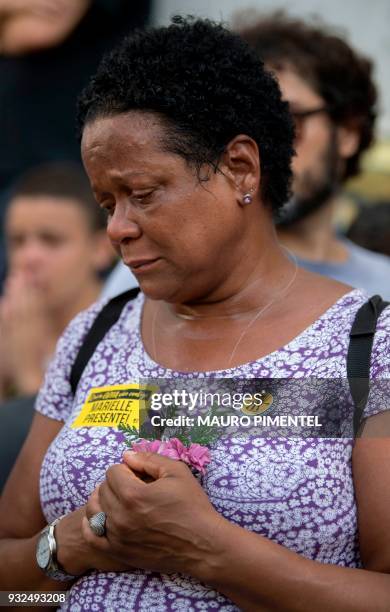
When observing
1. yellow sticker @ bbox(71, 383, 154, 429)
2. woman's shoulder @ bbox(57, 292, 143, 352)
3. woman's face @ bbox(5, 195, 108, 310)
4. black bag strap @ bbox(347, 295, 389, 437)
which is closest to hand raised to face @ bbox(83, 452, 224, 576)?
yellow sticker @ bbox(71, 383, 154, 429)

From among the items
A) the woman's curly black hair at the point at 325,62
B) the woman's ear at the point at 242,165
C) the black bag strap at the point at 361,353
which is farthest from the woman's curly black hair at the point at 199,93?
the woman's curly black hair at the point at 325,62

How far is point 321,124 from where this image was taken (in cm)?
342

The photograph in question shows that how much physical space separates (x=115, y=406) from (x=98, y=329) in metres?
0.30

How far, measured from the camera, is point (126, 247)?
2.13 metres

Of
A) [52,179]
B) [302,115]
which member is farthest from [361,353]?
[52,179]

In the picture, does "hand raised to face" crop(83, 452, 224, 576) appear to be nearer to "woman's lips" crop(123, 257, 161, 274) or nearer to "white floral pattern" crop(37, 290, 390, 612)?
"white floral pattern" crop(37, 290, 390, 612)

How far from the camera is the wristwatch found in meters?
2.09

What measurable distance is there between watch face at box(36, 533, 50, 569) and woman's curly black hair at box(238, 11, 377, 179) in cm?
194

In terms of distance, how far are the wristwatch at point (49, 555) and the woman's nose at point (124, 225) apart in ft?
2.11

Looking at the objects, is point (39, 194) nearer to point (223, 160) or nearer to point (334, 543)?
point (223, 160)

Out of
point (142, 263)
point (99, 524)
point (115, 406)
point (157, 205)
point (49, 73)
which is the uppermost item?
point (49, 73)

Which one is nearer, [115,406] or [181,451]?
[181,451]

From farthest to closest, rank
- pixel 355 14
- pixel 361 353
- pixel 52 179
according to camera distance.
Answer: pixel 355 14, pixel 52 179, pixel 361 353

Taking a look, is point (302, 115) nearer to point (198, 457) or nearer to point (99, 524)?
point (198, 457)
